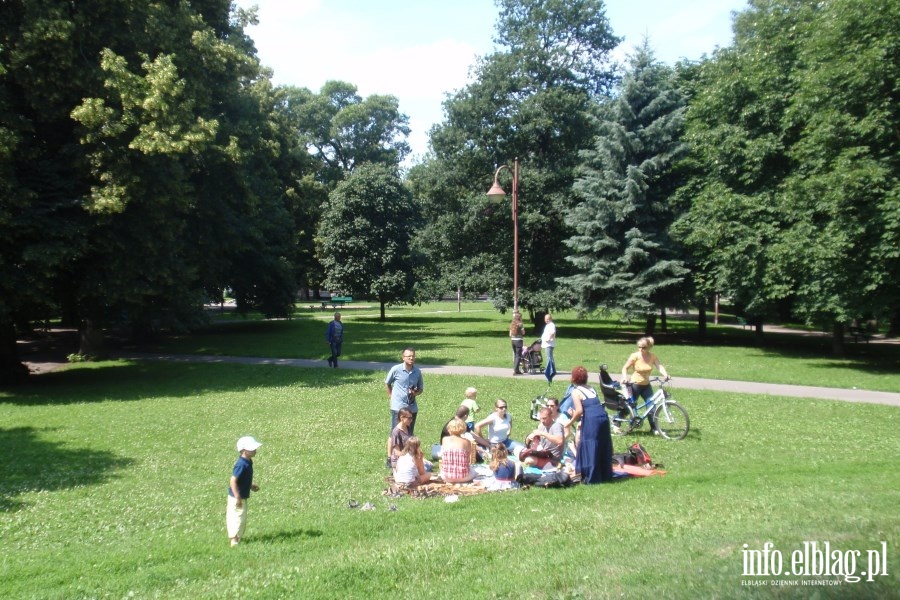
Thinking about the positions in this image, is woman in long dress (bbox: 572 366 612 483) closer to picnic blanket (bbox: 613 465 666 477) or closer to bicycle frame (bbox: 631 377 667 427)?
picnic blanket (bbox: 613 465 666 477)

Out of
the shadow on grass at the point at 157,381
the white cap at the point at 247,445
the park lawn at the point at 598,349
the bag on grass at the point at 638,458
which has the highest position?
the white cap at the point at 247,445

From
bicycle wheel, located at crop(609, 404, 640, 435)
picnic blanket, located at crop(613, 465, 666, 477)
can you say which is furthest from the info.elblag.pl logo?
bicycle wheel, located at crop(609, 404, 640, 435)

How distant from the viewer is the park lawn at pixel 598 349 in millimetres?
21531

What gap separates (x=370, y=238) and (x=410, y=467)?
139 ft

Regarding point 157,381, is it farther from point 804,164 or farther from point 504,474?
point 804,164

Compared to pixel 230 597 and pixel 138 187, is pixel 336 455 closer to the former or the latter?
pixel 230 597

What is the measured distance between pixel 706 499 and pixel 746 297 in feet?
80.3

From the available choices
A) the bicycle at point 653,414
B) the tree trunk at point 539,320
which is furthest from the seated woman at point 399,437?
the tree trunk at point 539,320

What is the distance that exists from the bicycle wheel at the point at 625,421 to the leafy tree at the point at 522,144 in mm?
24542

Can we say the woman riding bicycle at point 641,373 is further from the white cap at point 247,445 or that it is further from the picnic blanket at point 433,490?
the white cap at point 247,445

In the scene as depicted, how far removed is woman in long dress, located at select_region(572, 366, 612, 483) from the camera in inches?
352

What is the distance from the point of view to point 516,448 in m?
10.6

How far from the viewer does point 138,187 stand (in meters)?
19.0

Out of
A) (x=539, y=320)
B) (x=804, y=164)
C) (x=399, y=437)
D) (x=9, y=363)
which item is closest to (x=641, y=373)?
(x=399, y=437)
